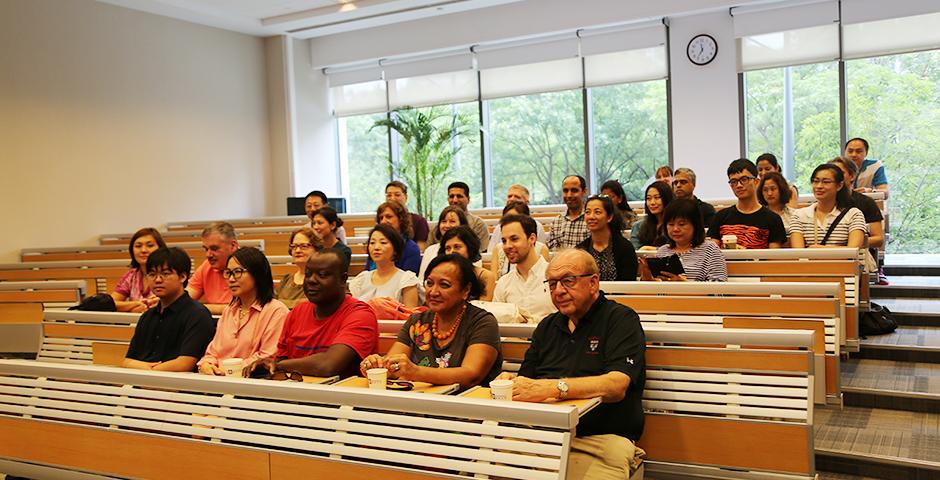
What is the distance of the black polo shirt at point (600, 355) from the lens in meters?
2.83

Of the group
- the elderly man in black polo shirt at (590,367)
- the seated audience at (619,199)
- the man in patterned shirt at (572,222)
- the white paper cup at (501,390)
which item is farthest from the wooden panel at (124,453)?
the seated audience at (619,199)

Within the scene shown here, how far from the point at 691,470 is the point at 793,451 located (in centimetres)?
36

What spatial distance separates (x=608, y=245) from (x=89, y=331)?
3113mm

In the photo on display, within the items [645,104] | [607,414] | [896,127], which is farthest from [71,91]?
[896,127]

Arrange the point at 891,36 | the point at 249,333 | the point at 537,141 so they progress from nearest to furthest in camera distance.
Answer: the point at 249,333
the point at 891,36
the point at 537,141

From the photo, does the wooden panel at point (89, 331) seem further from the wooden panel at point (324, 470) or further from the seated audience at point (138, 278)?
the wooden panel at point (324, 470)

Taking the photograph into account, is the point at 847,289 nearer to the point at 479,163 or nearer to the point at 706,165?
the point at 706,165

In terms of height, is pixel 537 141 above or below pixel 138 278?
above

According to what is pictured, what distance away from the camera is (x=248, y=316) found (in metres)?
3.88

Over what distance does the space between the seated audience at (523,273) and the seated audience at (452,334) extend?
847 millimetres

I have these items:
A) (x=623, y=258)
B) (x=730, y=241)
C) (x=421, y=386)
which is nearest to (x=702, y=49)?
(x=730, y=241)

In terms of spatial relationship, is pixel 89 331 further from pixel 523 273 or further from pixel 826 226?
pixel 826 226

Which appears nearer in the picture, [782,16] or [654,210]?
[654,210]

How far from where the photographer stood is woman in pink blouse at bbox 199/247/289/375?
383cm
